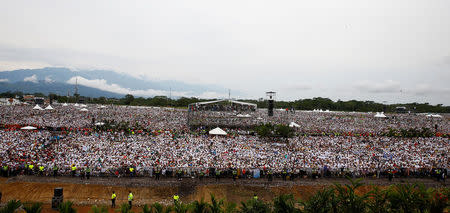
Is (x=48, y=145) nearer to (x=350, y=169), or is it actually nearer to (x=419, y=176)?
(x=350, y=169)

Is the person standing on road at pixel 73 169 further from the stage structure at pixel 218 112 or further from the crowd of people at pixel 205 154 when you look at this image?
the stage structure at pixel 218 112

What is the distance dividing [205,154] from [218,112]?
38.4ft

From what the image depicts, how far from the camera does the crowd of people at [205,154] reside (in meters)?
16.5

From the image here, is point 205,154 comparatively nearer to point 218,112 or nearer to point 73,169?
point 73,169

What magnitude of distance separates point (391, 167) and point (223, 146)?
1433 cm

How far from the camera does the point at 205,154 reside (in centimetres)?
1919

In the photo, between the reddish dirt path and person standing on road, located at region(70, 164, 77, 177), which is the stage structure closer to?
the reddish dirt path

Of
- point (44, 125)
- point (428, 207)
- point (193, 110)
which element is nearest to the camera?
point (428, 207)

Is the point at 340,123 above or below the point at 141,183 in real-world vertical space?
above

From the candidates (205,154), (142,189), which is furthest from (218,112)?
(142,189)

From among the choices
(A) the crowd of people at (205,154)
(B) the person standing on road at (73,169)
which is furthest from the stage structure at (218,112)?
(B) the person standing on road at (73,169)

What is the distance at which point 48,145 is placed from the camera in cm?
2055

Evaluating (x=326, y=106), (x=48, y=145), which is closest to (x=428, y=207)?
(x=48, y=145)

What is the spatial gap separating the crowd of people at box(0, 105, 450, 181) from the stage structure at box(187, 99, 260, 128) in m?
2.99
